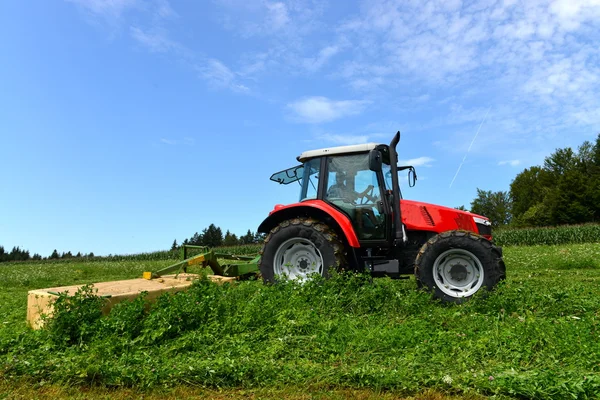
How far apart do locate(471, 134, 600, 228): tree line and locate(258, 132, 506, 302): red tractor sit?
181 feet

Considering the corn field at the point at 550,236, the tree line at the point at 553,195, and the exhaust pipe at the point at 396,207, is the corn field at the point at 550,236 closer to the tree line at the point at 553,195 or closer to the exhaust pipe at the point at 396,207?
the exhaust pipe at the point at 396,207

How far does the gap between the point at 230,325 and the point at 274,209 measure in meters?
2.64

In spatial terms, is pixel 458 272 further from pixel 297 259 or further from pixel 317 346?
pixel 317 346

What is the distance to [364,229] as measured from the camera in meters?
6.22

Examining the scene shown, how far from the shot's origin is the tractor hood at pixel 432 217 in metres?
6.32

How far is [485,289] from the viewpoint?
17.5 feet

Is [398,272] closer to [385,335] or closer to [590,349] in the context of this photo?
[385,335]

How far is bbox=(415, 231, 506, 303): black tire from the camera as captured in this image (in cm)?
542

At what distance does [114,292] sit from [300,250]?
2.68 m

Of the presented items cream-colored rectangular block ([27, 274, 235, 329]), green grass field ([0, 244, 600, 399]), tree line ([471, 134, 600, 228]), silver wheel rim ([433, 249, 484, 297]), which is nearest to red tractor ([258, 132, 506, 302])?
silver wheel rim ([433, 249, 484, 297])

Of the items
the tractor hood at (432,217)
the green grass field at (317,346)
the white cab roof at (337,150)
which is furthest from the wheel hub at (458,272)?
the white cab roof at (337,150)

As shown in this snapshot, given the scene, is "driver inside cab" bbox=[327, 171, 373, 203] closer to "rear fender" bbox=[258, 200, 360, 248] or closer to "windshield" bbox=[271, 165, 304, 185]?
"rear fender" bbox=[258, 200, 360, 248]

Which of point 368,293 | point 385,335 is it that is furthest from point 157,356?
point 368,293

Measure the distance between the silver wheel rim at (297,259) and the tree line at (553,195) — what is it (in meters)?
56.3
